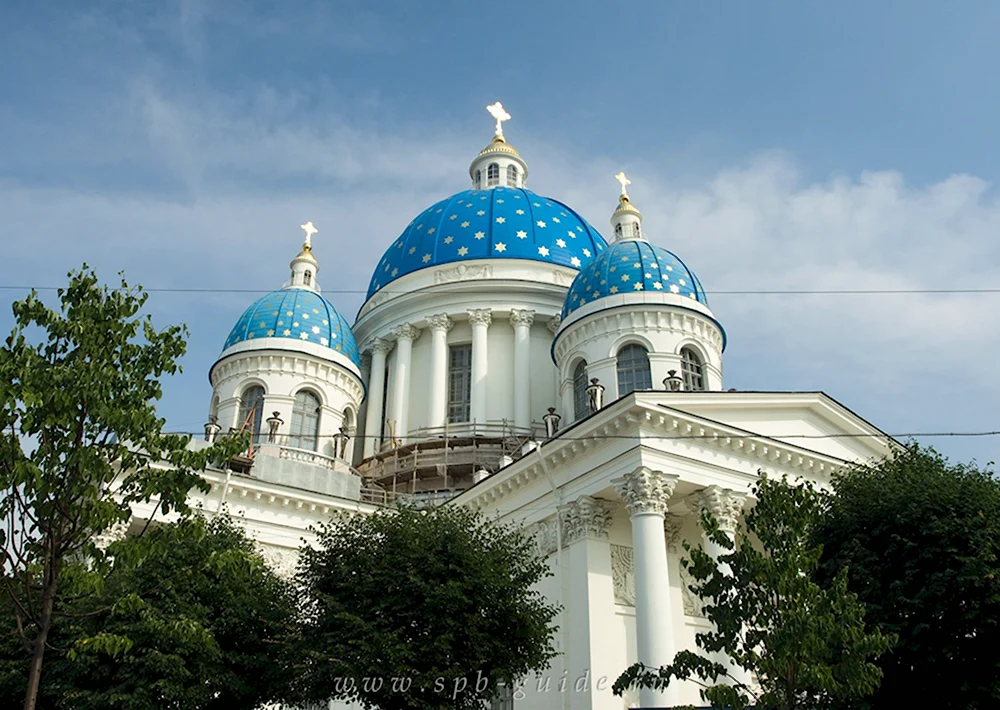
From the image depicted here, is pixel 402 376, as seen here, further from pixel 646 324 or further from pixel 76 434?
pixel 76 434

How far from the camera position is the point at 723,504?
2058 centimetres

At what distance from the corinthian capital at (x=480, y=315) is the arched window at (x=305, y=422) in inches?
272

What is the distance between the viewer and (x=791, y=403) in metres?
22.7

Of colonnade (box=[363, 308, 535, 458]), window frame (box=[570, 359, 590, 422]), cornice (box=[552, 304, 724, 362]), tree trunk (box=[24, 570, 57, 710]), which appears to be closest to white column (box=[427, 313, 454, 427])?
colonnade (box=[363, 308, 535, 458])

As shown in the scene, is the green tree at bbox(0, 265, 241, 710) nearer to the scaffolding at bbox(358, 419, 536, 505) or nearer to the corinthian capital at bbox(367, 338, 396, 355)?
the scaffolding at bbox(358, 419, 536, 505)

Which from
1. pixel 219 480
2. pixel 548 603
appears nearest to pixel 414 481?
pixel 219 480

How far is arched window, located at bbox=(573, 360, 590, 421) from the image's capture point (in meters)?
27.8

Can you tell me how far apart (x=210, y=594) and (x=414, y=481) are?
13076 mm

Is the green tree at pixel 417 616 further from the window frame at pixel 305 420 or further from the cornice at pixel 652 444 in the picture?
the window frame at pixel 305 420

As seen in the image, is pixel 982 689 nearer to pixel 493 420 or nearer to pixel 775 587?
pixel 775 587

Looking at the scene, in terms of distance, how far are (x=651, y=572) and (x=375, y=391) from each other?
1864 centimetres

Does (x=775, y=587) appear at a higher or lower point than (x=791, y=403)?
lower

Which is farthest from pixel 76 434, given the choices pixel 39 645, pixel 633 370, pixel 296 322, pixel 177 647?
pixel 296 322

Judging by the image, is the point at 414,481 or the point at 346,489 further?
the point at 414,481
